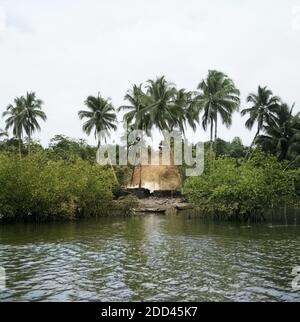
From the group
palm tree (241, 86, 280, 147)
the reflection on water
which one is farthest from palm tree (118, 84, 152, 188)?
the reflection on water

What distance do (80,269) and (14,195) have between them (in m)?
16.6

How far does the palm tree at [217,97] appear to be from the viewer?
165 feet

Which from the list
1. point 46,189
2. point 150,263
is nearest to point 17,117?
point 46,189

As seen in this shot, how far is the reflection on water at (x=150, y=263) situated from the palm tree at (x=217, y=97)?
80.1 feet

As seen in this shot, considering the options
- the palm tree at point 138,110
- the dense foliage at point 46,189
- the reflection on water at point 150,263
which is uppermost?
the palm tree at point 138,110

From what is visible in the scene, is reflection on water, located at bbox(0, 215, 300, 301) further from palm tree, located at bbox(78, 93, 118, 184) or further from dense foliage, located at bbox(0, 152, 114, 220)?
palm tree, located at bbox(78, 93, 118, 184)

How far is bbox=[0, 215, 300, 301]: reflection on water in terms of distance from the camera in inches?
492

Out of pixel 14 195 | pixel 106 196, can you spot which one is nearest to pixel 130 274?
pixel 14 195

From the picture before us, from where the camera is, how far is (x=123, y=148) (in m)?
60.3

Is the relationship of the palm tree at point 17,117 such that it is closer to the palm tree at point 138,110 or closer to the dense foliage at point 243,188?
the palm tree at point 138,110

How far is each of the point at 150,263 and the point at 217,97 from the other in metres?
35.8

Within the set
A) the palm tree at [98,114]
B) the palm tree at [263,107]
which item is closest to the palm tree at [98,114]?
the palm tree at [98,114]

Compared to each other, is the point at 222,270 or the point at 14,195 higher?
the point at 14,195
